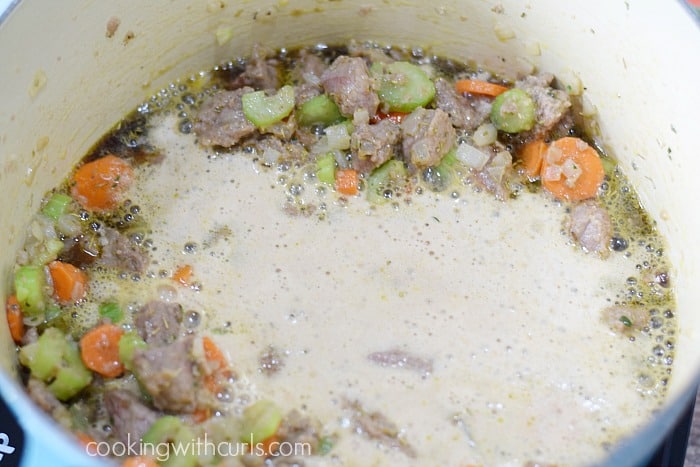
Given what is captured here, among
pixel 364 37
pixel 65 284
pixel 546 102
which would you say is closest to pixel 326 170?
pixel 364 37

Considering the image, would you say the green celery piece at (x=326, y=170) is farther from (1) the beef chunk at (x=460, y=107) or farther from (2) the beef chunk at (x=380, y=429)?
(2) the beef chunk at (x=380, y=429)

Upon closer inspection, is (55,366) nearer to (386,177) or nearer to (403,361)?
(403,361)

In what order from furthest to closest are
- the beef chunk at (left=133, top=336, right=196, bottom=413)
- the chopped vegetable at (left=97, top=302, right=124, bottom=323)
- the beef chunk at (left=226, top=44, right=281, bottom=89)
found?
the beef chunk at (left=226, top=44, right=281, bottom=89) < the chopped vegetable at (left=97, top=302, right=124, bottom=323) < the beef chunk at (left=133, top=336, right=196, bottom=413)

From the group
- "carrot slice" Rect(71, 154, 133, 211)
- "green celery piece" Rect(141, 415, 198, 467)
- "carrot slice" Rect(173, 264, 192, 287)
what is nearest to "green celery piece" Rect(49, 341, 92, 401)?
"green celery piece" Rect(141, 415, 198, 467)

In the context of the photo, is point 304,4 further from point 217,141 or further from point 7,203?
point 7,203

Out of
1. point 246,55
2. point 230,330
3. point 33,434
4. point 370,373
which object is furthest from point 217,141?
point 33,434

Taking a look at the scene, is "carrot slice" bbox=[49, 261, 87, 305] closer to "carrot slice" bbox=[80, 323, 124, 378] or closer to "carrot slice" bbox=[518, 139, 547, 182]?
"carrot slice" bbox=[80, 323, 124, 378]
